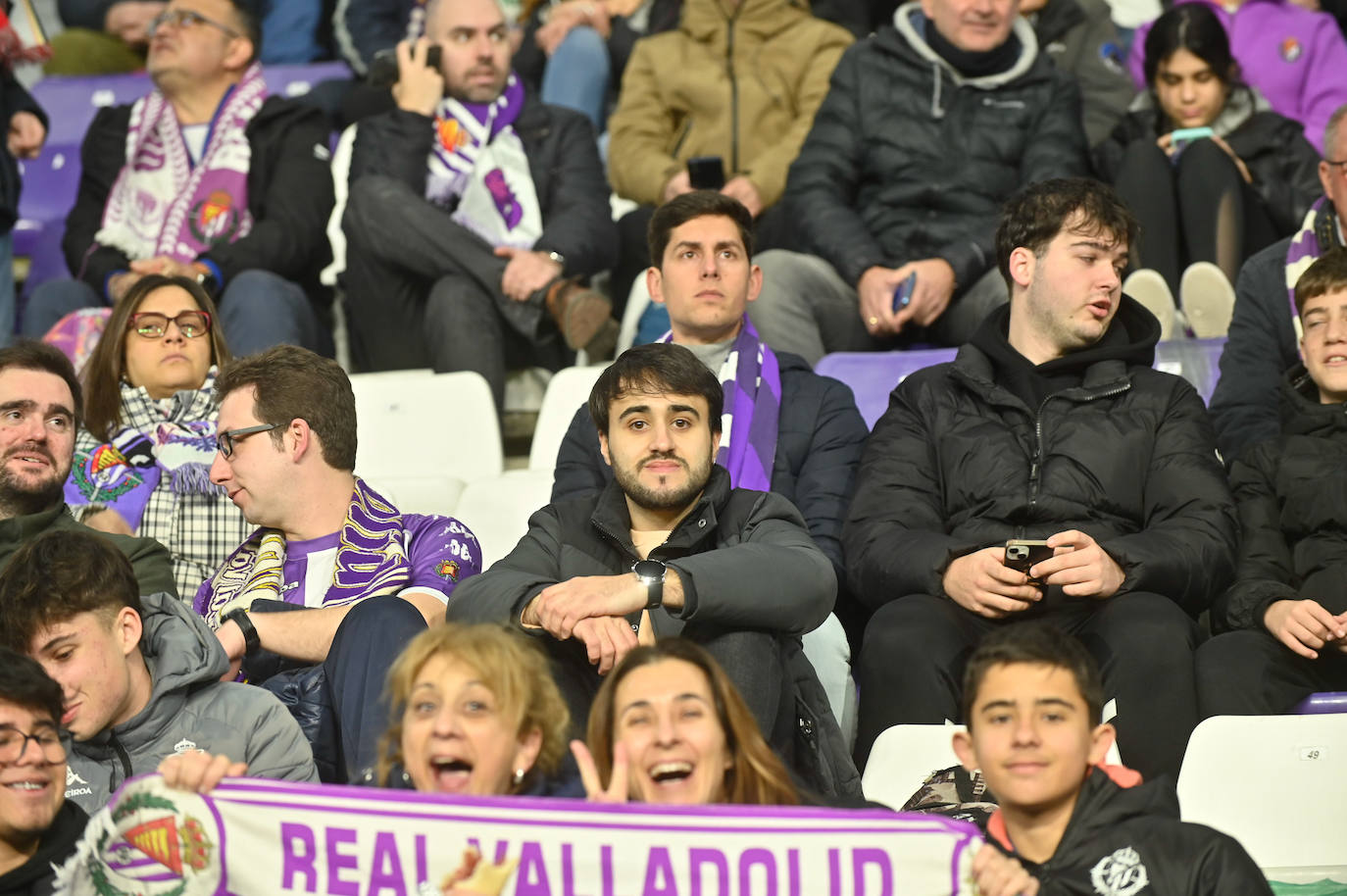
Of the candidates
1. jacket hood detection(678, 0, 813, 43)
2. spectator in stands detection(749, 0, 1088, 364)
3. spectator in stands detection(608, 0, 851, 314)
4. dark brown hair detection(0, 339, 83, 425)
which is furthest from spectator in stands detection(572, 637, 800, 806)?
jacket hood detection(678, 0, 813, 43)

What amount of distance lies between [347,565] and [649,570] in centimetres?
72

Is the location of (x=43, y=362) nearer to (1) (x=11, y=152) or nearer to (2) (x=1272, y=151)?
(1) (x=11, y=152)

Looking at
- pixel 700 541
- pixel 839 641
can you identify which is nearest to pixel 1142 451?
pixel 839 641

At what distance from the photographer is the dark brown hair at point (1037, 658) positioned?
2836 millimetres

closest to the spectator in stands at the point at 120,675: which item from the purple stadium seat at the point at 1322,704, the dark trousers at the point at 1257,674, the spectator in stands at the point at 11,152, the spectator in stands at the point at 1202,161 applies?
the dark trousers at the point at 1257,674

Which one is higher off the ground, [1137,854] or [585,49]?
[585,49]

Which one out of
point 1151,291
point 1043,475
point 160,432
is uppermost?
point 1151,291

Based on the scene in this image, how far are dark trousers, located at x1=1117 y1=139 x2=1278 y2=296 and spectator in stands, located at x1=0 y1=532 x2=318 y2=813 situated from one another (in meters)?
3.04

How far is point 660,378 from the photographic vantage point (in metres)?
3.61

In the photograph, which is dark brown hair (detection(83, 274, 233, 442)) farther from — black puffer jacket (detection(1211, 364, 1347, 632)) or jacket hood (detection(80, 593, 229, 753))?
black puffer jacket (detection(1211, 364, 1347, 632))

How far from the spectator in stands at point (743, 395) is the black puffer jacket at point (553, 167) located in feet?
3.28

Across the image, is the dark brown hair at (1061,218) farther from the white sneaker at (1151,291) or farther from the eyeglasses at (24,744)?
the eyeglasses at (24,744)

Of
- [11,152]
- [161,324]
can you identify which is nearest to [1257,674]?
[161,324]

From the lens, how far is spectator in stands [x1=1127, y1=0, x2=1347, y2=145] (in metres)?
6.02
